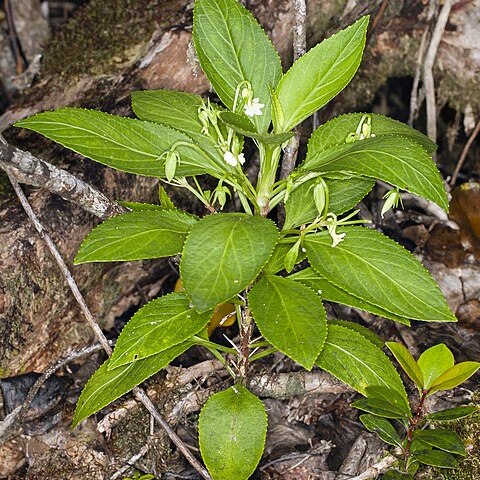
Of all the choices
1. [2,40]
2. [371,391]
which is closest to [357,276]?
[371,391]

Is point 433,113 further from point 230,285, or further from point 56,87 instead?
point 230,285

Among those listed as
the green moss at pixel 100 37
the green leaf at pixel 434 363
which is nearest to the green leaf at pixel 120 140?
the green leaf at pixel 434 363

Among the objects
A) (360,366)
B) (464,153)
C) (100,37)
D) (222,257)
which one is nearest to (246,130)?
(222,257)

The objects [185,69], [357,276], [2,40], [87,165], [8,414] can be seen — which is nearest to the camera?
[357,276]

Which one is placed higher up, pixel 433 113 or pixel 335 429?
pixel 433 113

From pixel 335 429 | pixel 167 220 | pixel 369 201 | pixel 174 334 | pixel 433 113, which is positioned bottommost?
pixel 335 429

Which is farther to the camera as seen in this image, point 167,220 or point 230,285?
point 167,220

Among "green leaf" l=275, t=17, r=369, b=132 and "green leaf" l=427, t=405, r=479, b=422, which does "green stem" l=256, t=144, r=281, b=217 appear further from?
"green leaf" l=427, t=405, r=479, b=422

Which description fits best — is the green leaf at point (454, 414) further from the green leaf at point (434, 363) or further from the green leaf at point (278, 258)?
the green leaf at point (278, 258)

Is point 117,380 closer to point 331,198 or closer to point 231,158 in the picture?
→ point 231,158
